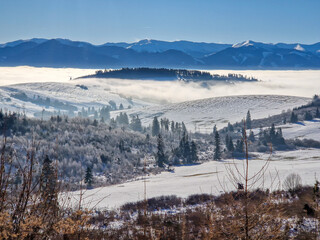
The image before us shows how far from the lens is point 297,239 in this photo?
20375 mm

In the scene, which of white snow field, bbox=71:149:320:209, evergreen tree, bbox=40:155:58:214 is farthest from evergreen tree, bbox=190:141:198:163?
evergreen tree, bbox=40:155:58:214

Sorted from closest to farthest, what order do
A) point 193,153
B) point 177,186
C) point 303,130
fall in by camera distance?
1. point 177,186
2. point 193,153
3. point 303,130

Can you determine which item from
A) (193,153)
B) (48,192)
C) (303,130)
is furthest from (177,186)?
(303,130)

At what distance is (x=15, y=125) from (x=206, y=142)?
6854 centimetres

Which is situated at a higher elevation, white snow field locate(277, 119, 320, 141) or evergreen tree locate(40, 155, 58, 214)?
evergreen tree locate(40, 155, 58, 214)

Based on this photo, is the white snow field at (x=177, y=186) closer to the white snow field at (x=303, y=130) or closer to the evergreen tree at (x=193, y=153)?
the evergreen tree at (x=193, y=153)

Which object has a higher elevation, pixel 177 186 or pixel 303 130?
pixel 177 186

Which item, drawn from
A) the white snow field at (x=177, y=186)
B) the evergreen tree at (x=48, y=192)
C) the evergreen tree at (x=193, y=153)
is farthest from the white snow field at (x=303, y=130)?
the evergreen tree at (x=48, y=192)

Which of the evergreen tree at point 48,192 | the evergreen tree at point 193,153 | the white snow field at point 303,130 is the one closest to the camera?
the evergreen tree at point 48,192

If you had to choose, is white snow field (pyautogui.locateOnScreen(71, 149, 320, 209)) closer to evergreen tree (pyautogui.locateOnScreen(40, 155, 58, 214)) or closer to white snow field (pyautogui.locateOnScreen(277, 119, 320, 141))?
evergreen tree (pyautogui.locateOnScreen(40, 155, 58, 214))

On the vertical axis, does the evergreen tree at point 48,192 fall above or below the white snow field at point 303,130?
above

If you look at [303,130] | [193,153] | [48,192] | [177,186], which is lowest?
[193,153]

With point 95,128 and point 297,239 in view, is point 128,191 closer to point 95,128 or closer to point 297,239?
point 297,239

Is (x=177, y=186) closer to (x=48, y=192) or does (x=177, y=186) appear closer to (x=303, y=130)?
(x=48, y=192)
